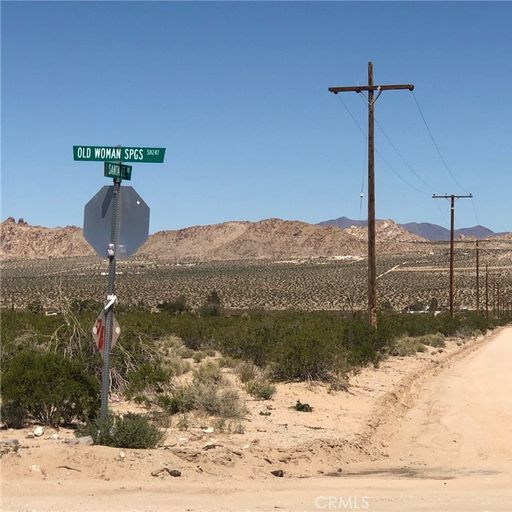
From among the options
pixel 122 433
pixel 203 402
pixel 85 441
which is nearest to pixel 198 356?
pixel 203 402

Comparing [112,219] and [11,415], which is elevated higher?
[112,219]

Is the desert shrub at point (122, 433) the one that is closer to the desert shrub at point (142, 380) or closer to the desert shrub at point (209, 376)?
the desert shrub at point (142, 380)

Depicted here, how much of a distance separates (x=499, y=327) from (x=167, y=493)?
2116 inches

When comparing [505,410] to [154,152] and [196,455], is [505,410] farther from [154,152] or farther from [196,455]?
[154,152]

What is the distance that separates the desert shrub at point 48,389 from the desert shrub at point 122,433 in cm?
131

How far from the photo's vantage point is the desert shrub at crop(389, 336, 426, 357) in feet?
99.9

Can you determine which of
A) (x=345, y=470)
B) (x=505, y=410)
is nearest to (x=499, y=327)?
(x=505, y=410)

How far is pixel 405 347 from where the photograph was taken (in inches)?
1248

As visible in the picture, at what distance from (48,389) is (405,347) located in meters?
21.7

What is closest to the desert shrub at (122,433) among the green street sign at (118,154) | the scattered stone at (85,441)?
the scattered stone at (85,441)

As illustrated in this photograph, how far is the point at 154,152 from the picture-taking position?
10.5 meters

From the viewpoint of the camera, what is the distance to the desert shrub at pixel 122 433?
10477 mm

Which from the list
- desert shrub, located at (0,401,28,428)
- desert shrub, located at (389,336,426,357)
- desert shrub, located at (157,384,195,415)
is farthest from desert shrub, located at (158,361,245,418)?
desert shrub, located at (389,336,426,357)

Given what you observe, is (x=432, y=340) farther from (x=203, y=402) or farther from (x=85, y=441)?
(x=85, y=441)
